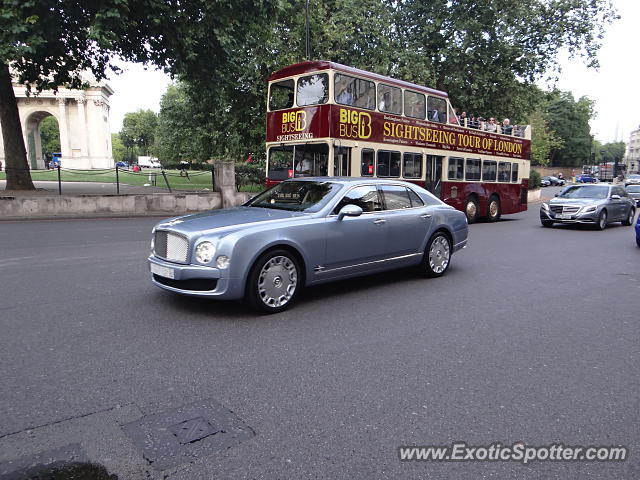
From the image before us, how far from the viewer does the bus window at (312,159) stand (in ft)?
39.4

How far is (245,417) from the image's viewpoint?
3025 mm

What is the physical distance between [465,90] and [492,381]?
25.5 m

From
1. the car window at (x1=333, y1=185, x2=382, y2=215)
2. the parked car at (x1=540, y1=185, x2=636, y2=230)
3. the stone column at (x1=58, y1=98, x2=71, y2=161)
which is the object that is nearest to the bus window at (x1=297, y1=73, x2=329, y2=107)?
the car window at (x1=333, y1=185, x2=382, y2=215)

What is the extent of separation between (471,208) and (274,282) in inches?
540

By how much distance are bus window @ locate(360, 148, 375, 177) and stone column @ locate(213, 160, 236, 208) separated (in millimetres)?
Answer: 7462

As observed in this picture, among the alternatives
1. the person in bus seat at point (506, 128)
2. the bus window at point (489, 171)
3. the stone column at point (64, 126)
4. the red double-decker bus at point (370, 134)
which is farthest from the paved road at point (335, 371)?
the stone column at point (64, 126)

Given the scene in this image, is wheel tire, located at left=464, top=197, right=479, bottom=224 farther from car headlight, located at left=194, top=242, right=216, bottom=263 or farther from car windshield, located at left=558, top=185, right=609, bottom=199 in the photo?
car headlight, located at left=194, top=242, right=216, bottom=263

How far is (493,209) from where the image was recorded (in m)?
18.5

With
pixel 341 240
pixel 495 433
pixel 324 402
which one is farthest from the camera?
pixel 341 240

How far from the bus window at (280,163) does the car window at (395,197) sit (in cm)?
573

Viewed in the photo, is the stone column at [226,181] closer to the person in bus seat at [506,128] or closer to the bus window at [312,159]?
the bus window at [312,159]

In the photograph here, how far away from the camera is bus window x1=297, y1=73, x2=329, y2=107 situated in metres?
12.0

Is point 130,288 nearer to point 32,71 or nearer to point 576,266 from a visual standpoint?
point 576,266

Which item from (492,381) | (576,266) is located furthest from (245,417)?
(576,266)
